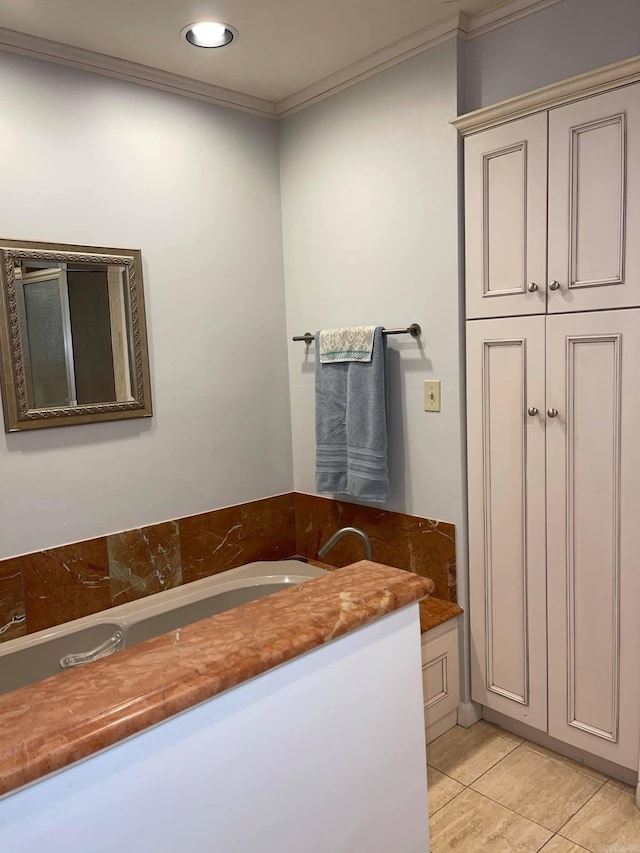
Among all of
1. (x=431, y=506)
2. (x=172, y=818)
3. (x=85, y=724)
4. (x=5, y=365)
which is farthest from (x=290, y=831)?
(x=5, y=365)

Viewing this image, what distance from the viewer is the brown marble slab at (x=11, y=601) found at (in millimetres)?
2143

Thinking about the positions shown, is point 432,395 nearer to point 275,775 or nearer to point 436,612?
point 436,612

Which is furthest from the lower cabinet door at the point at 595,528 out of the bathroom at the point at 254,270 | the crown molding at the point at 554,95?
the crown molding at the point at 554,95

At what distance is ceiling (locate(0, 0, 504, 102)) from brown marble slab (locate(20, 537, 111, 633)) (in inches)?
65.2

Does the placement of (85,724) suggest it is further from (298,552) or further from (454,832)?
(298,552)

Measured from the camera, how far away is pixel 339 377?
2.57 metres

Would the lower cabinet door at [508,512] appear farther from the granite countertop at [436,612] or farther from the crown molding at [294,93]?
the crown molding at [294,93]

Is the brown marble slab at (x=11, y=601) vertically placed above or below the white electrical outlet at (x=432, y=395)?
below

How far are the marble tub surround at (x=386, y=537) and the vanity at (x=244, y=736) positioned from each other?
1027mm

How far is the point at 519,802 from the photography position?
6.50 ft

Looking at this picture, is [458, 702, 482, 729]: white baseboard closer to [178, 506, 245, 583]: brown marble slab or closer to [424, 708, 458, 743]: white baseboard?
[424, 708, 458, 743]: white baseboard

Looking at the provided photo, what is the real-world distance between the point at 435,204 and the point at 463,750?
186cm

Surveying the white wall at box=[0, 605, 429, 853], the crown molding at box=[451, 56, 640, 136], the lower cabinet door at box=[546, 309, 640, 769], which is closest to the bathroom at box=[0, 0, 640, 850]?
the crown molding at box=[451, 56, 640, 136]

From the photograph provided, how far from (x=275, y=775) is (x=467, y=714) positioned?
148 cm
